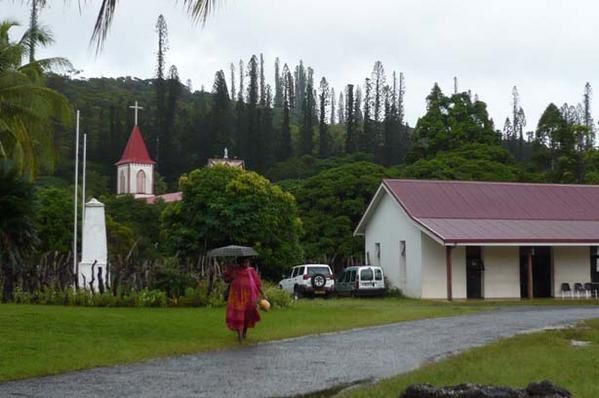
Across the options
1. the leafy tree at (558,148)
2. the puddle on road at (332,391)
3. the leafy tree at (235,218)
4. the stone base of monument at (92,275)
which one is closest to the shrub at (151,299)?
the stone base of monument at (92,275)

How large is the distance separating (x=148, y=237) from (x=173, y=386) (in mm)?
50234

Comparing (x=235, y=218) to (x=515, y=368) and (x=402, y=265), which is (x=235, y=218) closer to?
(x=402, y=265)

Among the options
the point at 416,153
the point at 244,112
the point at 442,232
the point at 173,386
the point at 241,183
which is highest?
the point at 244,112

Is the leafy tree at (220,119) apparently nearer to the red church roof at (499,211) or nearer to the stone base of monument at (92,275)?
the red church roof at (499,211)

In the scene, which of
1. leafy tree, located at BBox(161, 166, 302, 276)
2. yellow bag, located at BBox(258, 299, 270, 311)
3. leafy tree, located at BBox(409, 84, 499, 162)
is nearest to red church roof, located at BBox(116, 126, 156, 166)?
leafy tree, located at BBox(409, 84, 499, 162)

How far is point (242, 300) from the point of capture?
16562 mm

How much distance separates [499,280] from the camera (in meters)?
38.6

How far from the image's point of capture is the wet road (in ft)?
34.7

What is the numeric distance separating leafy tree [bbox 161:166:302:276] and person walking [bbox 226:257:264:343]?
27.6m

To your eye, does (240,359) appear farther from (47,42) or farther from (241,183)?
(241,183)

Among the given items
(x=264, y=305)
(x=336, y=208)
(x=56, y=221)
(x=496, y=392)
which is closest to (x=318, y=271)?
(x=336, y=208)

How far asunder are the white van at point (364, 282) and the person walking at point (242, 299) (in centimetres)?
2245

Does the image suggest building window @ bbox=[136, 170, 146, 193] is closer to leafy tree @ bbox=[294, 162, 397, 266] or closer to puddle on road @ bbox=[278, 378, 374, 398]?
leafy tree @ bbox=[294, 162, 397, 266]

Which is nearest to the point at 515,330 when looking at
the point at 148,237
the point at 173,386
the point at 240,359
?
the point at 240,359
